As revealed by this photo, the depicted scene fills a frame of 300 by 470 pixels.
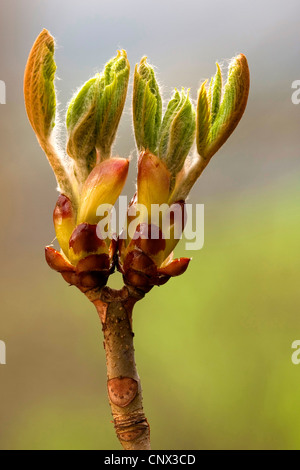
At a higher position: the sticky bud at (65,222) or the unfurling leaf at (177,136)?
the unfurling leaf at (177,136)

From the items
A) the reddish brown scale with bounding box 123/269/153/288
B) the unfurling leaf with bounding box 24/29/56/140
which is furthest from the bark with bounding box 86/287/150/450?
the unfurling leaf with bounding box 24/29/56/140

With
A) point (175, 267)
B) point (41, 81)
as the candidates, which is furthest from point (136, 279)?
point (41, 81)

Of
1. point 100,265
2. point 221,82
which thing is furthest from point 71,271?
point 221,82

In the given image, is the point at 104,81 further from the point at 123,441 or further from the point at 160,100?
the point at 123,441

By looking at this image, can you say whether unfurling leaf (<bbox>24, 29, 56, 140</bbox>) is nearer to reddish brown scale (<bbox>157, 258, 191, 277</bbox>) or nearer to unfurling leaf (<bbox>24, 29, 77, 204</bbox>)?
unfurling leaf (<bbox>24, 29, 77, 204</bbox>)

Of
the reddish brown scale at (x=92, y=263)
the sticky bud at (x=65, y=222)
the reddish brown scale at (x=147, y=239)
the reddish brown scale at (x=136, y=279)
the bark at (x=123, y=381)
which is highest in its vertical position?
the sticky bud at (x=65, y=222)

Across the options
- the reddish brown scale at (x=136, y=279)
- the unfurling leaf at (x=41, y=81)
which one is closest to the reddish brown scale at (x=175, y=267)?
the reddish brown scale at (x=136, y=279)

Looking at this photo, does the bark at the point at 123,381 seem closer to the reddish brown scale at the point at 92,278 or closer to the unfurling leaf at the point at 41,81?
the reddish brown scale at the point at 92,278
